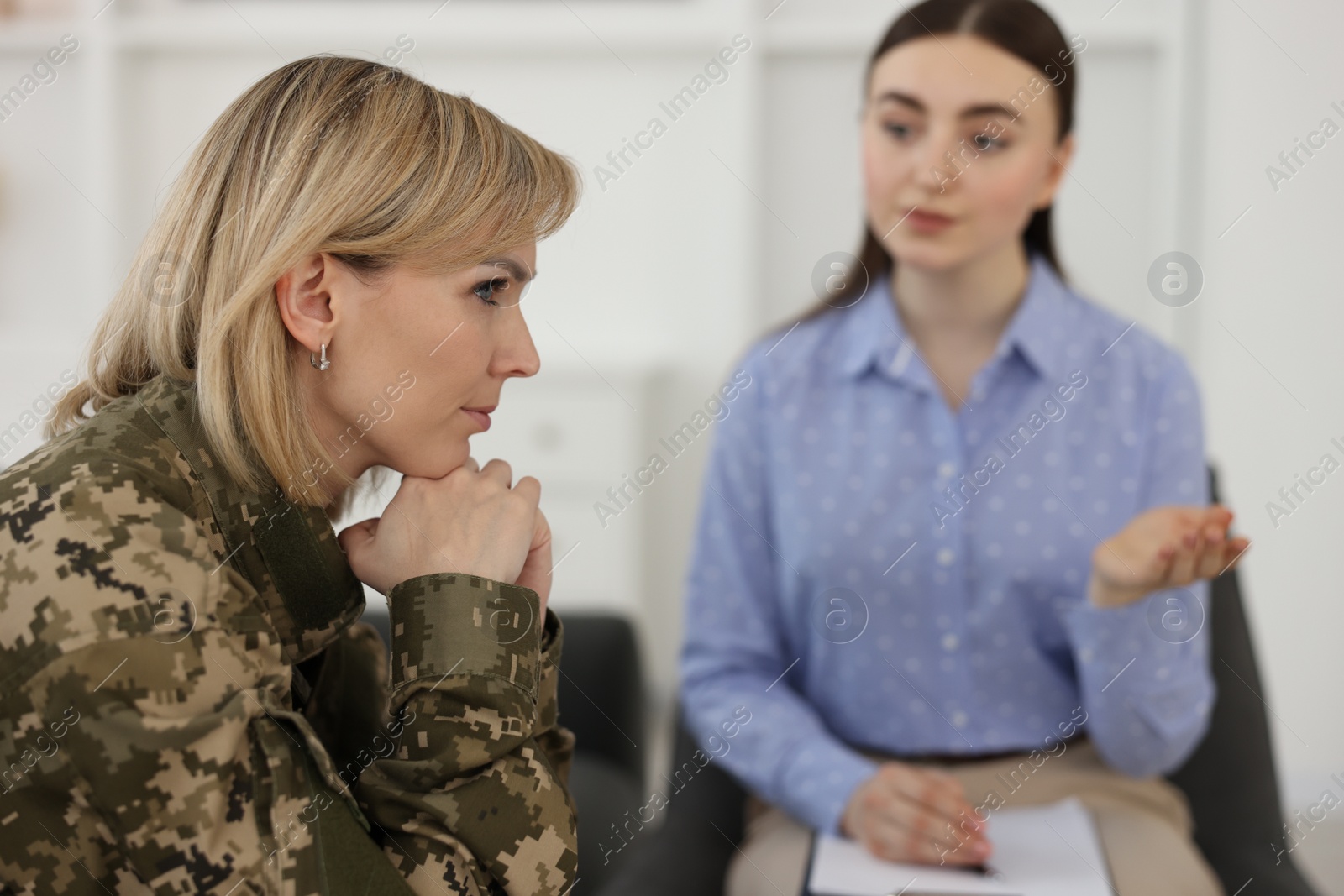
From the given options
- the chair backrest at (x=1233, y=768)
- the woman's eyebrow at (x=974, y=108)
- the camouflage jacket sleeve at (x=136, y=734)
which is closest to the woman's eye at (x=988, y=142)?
the woman's eyebrow at (x=974, y=108)

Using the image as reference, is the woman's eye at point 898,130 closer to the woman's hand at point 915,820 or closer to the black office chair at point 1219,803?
the black office chair at point 1219,803

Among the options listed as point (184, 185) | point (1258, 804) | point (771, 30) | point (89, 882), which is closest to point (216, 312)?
point (184, 185)

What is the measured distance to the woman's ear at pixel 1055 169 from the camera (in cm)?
150

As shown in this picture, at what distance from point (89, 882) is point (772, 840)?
862mm

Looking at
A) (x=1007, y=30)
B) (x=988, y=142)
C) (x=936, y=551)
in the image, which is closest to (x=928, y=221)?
(x=988, y=142)

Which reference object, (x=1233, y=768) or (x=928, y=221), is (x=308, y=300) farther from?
(x=1233, y=768)

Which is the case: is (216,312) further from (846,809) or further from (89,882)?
(846,809)

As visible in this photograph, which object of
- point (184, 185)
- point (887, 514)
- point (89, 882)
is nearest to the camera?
point (89, 882)

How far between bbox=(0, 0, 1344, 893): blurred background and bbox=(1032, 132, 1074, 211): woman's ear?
1.03 metres

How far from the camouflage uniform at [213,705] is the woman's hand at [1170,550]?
675 millimetres

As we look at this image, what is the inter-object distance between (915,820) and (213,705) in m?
0.81

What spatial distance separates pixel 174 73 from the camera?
271 centimetres

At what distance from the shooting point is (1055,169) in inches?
59.6

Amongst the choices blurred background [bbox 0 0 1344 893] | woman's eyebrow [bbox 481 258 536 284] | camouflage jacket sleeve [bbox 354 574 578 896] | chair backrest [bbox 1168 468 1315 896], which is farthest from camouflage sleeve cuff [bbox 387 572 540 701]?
blurred background [bbox 0 0 1344 893]
